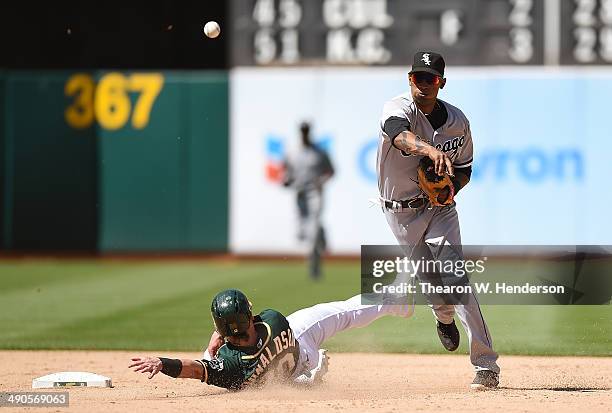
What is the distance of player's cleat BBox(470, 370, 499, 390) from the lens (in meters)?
6.38

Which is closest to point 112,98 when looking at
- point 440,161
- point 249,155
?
point 249,155

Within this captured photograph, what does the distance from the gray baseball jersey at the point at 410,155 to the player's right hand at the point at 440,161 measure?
37cm

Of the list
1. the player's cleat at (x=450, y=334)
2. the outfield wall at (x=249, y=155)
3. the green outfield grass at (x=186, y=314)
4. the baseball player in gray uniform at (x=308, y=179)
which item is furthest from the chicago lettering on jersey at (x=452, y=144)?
the outfield wall at (x=249, y=155)

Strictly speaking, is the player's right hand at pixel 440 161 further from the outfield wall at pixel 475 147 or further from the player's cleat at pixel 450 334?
the outfield wall at pixel 475 147

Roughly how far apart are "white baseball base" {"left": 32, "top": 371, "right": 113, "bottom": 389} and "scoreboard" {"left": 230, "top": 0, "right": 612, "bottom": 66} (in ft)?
29.2

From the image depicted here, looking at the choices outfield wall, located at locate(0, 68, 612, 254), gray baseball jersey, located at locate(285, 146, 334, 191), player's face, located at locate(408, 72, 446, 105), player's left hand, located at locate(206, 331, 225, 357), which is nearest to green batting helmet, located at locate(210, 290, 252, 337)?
player's left hand, located at locate(206, 331, 225, 357)

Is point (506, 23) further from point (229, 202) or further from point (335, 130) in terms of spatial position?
point (229, 202)

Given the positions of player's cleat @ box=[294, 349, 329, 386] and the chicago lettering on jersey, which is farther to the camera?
player's cleat @ box=[294, 349, 329, 386]

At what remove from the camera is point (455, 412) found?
5555 millimetres

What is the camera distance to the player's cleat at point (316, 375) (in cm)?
646

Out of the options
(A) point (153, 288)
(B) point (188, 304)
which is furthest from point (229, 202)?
(B) point (188, 304)

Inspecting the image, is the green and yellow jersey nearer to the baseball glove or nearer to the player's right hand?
the baseball glove

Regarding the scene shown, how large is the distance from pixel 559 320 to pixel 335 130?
21.7ft

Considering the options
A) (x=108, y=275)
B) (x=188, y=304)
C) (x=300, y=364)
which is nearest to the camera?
(x=300, y=364)
